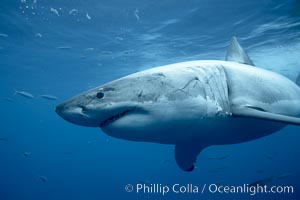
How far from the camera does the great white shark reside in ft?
8.53

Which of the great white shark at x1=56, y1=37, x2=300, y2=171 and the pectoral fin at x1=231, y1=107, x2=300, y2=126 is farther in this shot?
the pectoral fin at x1=231, y1=107, x2=300, y2=126

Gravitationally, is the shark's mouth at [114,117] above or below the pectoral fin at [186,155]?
below

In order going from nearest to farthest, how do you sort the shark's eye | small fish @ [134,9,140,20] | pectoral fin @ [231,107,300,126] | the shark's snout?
the shark's snout, the shark's eye, pectoral fin @ [231,107,300,126], small fish @ [134,9,140,20]

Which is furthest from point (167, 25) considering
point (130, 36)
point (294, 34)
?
point (294, 34)

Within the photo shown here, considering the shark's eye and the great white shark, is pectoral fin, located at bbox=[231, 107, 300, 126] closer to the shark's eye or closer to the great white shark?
the great white shark

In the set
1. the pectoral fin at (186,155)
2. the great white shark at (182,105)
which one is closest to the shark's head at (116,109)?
the great white shark at (182,105)

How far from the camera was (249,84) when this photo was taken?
12.1 feet

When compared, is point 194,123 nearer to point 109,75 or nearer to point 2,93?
point 109,75

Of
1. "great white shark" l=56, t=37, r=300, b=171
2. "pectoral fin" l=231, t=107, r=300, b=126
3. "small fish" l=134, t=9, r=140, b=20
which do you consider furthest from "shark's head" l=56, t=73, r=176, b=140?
"small fish" l=134, t=9, r=140, b=20

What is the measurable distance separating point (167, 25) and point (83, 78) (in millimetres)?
17117

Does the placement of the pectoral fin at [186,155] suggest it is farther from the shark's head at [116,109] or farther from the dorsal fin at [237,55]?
the shark's head at [116,109]

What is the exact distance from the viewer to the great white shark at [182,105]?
2.60 meters

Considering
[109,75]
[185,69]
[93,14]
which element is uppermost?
[109,75]

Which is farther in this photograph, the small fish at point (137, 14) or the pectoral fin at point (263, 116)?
the small fish at point (137, 14)
